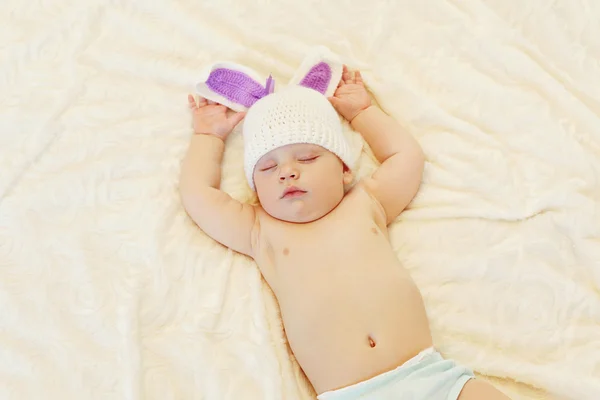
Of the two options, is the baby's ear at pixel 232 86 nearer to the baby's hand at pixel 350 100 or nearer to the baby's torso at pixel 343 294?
the baby's hand at pixel 350 100

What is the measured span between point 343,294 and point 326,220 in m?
0.16

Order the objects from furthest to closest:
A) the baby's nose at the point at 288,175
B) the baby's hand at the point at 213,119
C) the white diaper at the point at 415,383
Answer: the baby's hand at the point at 213,119, the baby's nose at the point at 288,175, the white diaper at the point at 415,383

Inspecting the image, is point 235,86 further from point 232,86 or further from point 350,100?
point 350,100

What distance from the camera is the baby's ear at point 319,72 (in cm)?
140

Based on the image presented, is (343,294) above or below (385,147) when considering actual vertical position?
below

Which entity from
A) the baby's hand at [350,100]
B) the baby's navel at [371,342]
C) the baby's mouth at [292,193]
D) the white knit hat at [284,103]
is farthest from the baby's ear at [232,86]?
the baby's navel at [371,342]

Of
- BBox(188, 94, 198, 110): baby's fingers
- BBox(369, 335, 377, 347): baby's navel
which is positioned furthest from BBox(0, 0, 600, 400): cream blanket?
BBox(369, 335, 377, 347): baby's navel

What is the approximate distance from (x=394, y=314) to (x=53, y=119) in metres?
0.79

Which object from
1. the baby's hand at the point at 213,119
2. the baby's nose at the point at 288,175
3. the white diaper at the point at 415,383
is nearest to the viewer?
the white diaper at the point at 415,383

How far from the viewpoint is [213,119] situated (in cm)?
135

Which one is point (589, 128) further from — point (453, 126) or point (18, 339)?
point (18, 339)

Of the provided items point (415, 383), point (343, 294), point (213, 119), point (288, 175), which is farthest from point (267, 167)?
point (415, 383)

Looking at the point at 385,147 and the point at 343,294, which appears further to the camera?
the point at 385,147

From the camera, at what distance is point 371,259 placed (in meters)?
1.18
